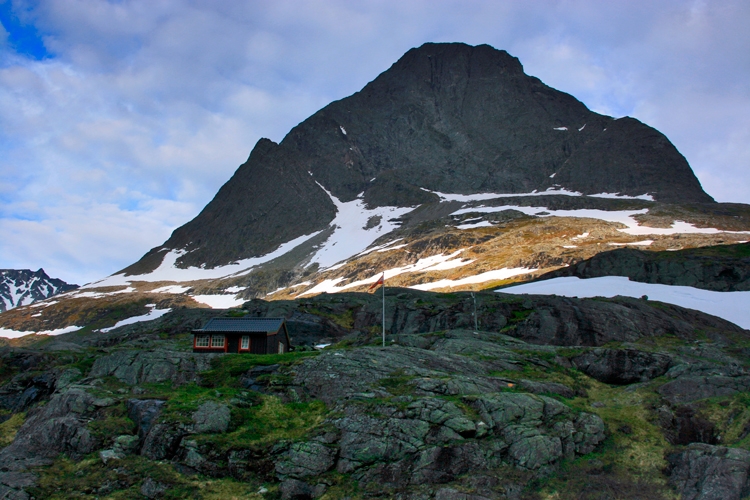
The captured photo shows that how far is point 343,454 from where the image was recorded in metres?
22.2

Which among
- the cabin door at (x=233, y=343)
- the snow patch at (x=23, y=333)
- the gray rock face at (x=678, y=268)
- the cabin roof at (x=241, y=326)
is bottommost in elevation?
the snow patch at (x=23, y=333)

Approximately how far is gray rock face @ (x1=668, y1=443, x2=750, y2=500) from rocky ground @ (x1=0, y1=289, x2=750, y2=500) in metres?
0.06

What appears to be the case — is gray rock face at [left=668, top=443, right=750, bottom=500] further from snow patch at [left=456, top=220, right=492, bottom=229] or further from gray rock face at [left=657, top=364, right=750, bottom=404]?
snow patch at [left=456, top=220, right=492, bottom=229]

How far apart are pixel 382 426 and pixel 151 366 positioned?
19.1 m

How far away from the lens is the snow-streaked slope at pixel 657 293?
5984cm

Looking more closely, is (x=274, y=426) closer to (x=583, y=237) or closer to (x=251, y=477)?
(x=251, y=477)

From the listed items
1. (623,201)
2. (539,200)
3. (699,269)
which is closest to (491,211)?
(539,200)

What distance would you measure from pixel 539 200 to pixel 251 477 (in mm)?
192820

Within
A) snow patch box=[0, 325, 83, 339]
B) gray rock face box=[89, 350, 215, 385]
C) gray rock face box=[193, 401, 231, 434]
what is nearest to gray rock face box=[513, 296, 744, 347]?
gray rock face box=[89, 350, 215, 385]

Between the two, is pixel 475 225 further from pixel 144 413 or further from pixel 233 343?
pixel 144 413

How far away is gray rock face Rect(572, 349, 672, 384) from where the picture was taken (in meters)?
34.5

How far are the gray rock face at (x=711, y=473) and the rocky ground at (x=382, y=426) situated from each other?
6 centimetres

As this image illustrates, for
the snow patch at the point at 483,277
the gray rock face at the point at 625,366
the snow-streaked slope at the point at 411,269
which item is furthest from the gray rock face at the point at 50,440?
the snow-streaked slope at the point at 411,269

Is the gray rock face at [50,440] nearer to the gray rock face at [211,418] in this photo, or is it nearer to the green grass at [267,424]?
the gray rock face at [211,418]
